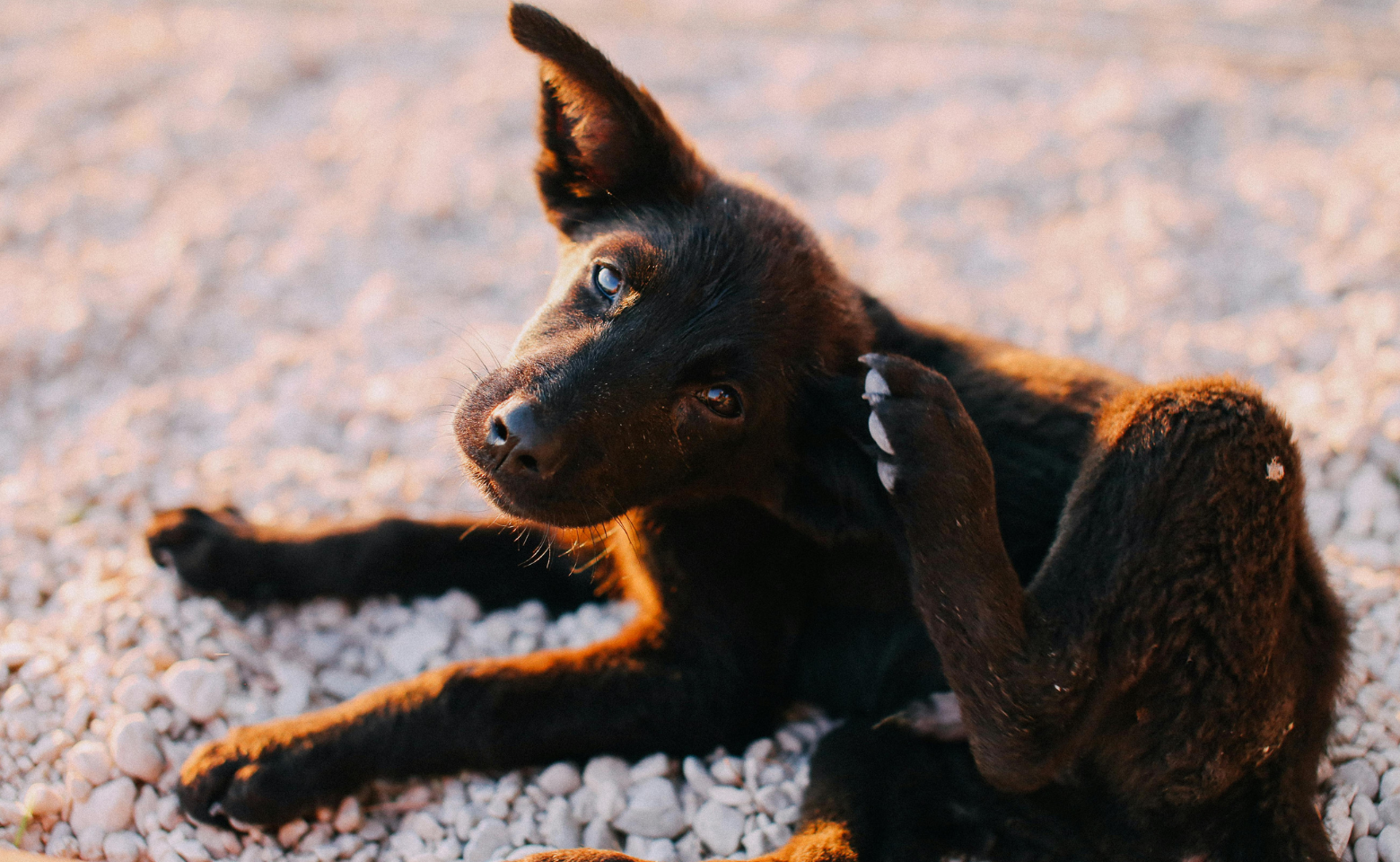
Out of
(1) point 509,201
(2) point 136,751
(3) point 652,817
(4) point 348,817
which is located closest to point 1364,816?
(3) point 652,817

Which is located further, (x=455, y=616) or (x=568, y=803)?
(x=455, y=616)

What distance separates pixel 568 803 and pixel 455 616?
2.96 ft

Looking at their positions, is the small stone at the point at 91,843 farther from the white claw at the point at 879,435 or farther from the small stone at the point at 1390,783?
the small stone at the point at 1390,783

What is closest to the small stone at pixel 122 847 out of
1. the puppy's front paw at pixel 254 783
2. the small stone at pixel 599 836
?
the puppy's front paw at pixel 254 783

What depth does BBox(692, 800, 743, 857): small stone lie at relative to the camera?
2.79m

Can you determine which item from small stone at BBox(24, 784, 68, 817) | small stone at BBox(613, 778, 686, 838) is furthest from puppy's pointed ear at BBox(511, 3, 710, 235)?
small stone at BBox(24, 784, 68, 817)

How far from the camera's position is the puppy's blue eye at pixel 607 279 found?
2.74 m

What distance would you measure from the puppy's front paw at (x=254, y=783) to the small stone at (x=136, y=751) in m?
0.07

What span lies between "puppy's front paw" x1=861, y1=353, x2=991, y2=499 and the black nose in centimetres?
77

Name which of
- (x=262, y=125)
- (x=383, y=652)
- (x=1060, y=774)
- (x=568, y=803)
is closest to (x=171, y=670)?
(x=383, y=652)

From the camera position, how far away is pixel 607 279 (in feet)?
9.05

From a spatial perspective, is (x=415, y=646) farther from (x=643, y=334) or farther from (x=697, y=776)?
(x=643, y=334)

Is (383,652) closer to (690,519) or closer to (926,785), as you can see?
(690,519)

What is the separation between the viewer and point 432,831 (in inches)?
110
